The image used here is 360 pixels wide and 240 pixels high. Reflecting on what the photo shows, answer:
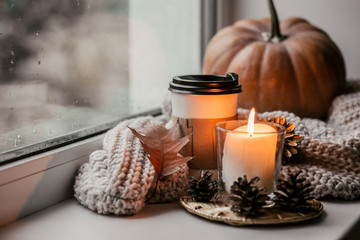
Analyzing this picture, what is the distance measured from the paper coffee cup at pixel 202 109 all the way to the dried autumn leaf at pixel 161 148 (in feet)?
0.21

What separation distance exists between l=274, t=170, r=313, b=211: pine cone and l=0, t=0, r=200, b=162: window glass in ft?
1.34

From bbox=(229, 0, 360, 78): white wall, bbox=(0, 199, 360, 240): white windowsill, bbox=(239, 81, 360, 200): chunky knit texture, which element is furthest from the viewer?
bbox=(229, 0, 360, 78): white wall

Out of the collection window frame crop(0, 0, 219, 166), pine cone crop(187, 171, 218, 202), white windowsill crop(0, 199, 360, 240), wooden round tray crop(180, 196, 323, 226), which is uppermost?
window frame crop(0, 0, 219, 166)

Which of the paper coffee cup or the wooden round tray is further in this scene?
the paper coffee cup

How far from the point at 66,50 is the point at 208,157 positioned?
0.36 m

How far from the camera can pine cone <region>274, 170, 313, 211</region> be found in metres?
0.69

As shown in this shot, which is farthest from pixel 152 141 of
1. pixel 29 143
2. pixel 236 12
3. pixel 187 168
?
pixel 236 12

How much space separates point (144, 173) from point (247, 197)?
17cm

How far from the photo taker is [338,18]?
50.1 inches

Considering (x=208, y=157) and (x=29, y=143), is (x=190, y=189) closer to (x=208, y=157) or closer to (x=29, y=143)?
(x=208, y=157)

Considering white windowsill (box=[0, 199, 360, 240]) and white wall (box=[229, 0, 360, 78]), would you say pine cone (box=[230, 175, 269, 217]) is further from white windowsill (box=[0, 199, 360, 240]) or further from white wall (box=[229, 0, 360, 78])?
white wall (box=[229, 0, 360, 78])

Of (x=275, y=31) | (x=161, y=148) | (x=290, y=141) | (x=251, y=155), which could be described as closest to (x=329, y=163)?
(x=290, y=141)

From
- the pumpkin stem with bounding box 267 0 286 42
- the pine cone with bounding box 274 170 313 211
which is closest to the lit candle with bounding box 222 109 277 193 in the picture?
the pine cone with bounding box 274 170 313 211

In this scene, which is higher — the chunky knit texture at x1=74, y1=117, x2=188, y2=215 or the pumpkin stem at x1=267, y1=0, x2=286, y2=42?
the pumpkin stem at x1=267, y1=0, x2=286, y2=42
